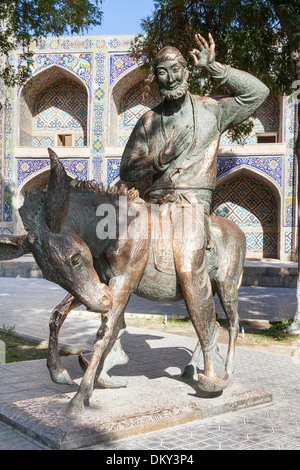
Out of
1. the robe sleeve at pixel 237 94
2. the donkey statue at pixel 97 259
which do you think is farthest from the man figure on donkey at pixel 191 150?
the donkey statue at pixel 97 259

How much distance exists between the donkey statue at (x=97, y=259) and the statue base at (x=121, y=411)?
12cm

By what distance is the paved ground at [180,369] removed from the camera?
2.62 m

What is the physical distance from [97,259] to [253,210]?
16.4 m

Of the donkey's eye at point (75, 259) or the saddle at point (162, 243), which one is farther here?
the saddle at point (162, 243)

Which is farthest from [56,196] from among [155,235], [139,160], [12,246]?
[139,160]

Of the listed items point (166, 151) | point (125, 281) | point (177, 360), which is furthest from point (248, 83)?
point (177, 360)

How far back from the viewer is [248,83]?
323cm

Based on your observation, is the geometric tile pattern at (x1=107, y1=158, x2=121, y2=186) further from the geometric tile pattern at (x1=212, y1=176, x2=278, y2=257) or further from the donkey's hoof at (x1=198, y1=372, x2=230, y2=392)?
the donkey's hoof at (x1=198, y1=372, x2=230, y2=392)

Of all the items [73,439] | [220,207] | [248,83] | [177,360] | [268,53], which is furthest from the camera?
[220,207]

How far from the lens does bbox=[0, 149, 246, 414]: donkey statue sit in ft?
7.95

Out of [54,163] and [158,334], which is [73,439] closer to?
[54,163]

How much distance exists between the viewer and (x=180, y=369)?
14.0 feet

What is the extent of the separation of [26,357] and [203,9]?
19.9ft

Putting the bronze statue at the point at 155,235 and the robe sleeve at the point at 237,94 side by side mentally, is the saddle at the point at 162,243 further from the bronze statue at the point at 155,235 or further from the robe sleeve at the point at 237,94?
the robe sleeve at the point at 237,94
